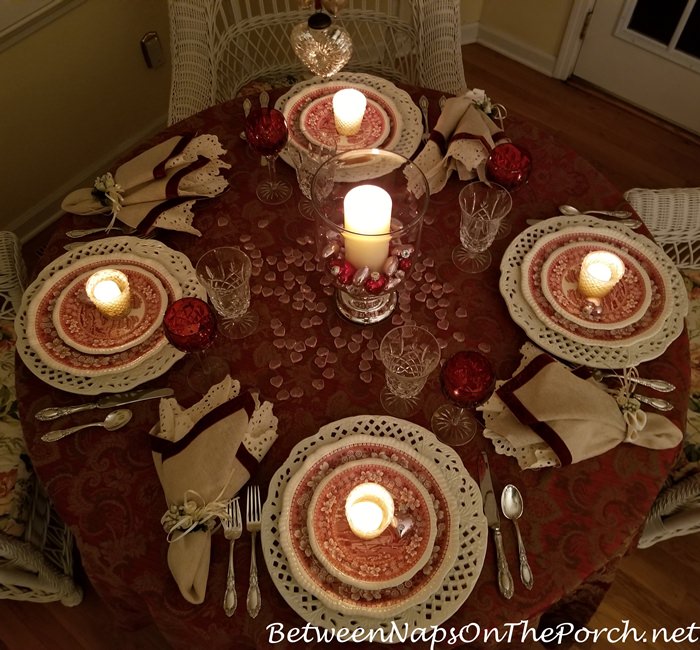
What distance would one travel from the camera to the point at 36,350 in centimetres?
104

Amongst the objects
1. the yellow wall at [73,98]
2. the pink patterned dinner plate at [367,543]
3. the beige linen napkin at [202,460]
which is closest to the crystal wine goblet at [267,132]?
the beige linen napkin at [202,460]

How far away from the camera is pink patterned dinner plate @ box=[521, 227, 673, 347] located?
105 centimetres

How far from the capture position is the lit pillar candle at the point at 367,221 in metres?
1.01

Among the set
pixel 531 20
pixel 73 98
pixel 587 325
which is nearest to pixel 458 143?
pixel 587 325

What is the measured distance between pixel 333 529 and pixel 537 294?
514 mm

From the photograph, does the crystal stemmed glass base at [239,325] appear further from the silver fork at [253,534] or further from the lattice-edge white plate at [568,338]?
the lattice-edge white plate at [568,338]

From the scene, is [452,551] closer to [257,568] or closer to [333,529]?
[333,529]

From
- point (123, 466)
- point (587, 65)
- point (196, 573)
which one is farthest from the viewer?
point (587, 65)

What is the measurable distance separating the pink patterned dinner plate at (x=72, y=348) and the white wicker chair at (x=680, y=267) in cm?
96

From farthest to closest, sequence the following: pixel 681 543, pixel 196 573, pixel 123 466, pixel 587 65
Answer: pixel 587 65, pixel 681 543, pixel 123 466, pixel 196 573

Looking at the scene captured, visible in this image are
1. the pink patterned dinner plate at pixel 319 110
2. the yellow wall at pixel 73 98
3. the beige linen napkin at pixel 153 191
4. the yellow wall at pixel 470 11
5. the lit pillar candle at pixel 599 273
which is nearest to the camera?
the lit pillar candle at pixel 599 273

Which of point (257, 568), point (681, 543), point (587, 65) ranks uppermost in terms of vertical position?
point (257, 568)

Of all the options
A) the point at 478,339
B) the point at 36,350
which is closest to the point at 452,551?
the point at 478,339

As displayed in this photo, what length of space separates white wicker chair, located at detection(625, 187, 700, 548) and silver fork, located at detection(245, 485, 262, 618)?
78 cm
